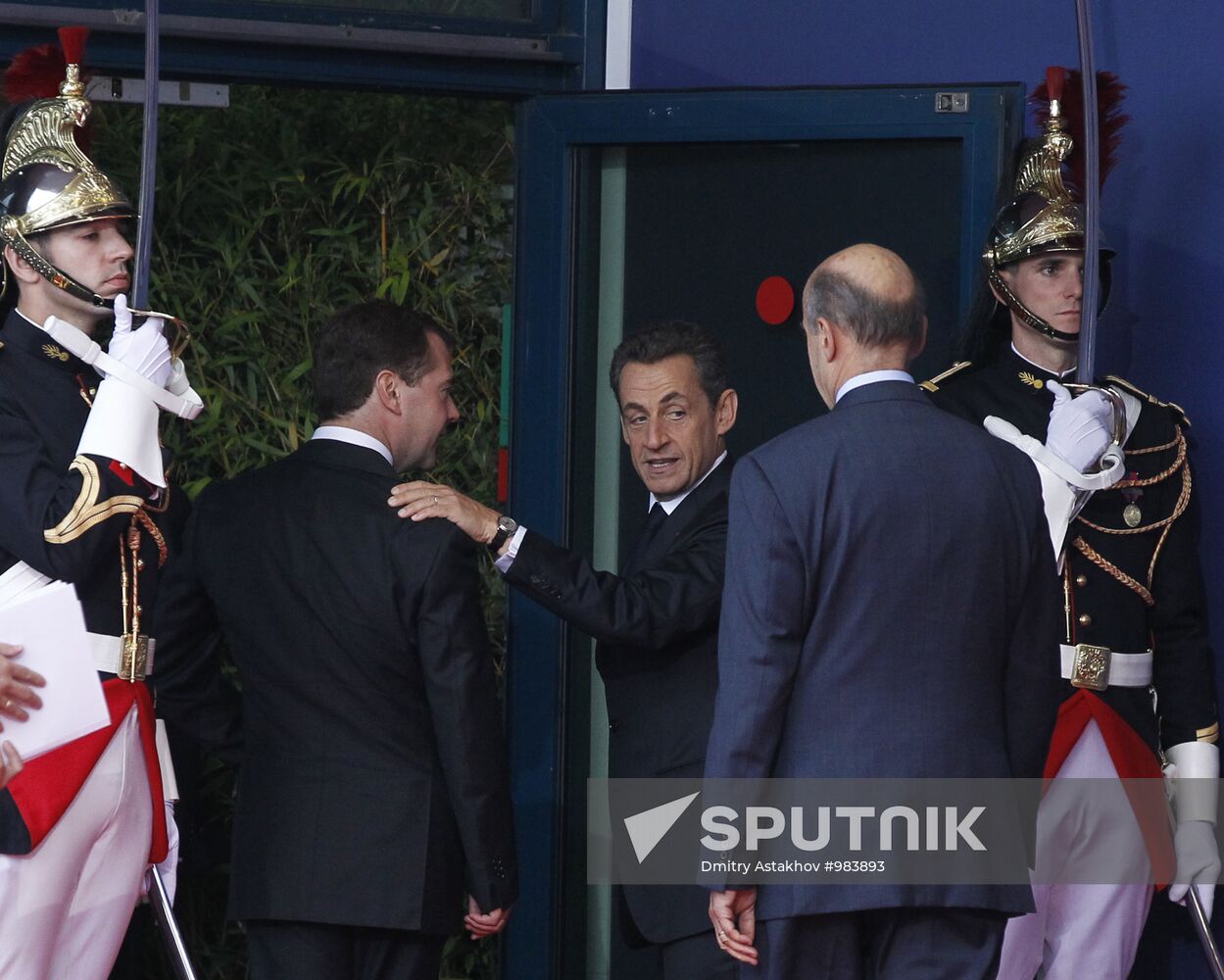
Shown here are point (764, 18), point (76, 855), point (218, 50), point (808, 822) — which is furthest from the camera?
point (764, 18)

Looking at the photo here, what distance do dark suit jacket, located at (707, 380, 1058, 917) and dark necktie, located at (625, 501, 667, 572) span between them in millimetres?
605

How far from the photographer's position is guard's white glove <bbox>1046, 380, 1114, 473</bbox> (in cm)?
311

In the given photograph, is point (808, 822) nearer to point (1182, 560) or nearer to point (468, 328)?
point (1182, 560)

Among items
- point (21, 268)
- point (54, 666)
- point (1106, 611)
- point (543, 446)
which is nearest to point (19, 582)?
point (54, 666)

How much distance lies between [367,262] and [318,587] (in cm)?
171

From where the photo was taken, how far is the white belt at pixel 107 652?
9.60 ft

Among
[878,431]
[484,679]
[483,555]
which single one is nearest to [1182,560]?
[878,431]

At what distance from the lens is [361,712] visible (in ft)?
9.68

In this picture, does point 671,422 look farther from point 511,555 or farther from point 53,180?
point 53,180

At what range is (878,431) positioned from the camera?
265cm

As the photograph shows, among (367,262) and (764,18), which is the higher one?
(764,18)

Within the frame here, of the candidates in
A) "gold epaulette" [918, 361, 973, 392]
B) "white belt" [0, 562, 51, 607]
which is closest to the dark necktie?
"gold epaulette" [918, 361, 973, 392]

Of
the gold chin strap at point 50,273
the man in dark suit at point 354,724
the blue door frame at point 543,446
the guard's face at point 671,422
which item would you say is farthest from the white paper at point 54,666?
the blue door frame at point 543,446

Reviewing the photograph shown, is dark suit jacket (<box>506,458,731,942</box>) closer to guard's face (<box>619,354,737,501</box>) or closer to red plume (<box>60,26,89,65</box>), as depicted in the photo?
guard's face (<box>619,354,737,501</box>)
